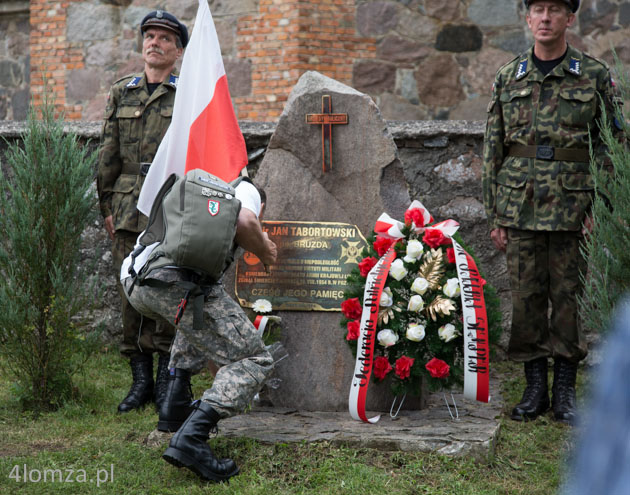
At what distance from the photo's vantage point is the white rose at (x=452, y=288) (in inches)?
144

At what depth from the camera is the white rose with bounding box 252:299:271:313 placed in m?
4.10

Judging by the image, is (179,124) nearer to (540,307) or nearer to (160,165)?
(160,165)

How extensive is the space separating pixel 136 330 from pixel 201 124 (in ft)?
4.20

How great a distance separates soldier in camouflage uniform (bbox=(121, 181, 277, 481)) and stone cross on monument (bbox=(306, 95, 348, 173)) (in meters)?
0.86

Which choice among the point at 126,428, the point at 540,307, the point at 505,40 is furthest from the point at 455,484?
the point at 505,40

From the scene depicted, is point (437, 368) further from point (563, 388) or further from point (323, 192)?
point (323, 192)

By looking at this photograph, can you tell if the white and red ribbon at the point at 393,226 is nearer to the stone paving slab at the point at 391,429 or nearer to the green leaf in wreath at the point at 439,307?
the green leaf in wreath at the point at 439,307

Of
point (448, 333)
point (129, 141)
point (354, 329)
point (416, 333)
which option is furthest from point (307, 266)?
point (129, 141)

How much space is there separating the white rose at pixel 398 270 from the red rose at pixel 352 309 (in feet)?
0.75

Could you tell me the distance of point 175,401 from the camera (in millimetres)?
3369

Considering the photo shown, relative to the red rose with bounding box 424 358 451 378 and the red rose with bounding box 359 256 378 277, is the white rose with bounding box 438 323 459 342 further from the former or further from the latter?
the red rose with bounding box 359 256 378 277

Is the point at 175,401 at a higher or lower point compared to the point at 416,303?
lower

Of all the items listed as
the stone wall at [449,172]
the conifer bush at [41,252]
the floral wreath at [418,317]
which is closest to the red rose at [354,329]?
the floral wreath at [418,317]

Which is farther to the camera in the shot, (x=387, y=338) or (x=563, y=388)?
(x=563, y=388)
